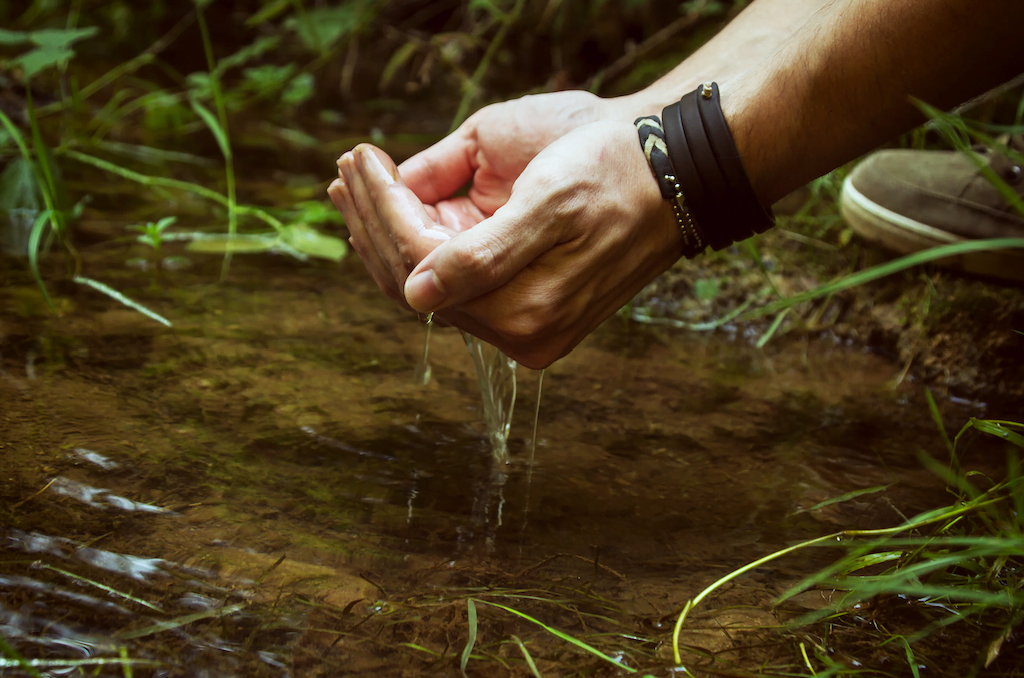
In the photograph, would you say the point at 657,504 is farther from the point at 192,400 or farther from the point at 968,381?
the point at 968,381

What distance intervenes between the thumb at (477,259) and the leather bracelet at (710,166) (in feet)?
0.91

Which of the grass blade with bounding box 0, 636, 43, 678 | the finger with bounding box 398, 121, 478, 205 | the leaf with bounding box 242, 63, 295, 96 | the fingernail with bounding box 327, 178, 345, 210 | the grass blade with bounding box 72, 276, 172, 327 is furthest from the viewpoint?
the leaf with bounding box 242, 63, 295, 96

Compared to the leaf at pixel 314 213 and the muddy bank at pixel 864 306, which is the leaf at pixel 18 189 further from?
the muddy bank at pixel 864 306

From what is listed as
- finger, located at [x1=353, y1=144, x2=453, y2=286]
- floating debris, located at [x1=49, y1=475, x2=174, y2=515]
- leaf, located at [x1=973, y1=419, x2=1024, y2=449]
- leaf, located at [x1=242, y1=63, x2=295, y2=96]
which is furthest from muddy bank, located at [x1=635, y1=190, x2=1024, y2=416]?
leaf, located at [x1=242, y1=63, x2=295, y2=96]

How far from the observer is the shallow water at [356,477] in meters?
0.87

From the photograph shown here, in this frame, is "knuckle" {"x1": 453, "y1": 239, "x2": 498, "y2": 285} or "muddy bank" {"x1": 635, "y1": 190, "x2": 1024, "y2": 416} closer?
"knuckle" {"x1": 453, "y1": 239, "x2": 498, "y2": 285}

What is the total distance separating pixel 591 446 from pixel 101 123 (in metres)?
3.41

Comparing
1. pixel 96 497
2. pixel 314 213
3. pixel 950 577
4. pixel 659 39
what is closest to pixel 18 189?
pixel 314 213

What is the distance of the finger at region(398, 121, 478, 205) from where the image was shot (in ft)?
4.77

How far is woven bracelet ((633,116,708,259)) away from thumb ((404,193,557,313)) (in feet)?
0.77

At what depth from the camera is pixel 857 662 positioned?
A: 871 millimetres

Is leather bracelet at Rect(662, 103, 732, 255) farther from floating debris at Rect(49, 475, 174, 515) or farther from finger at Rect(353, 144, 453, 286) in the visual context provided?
floating debris at Rect(49, 475, 174, 515)

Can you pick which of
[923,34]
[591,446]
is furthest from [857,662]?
[923,34]

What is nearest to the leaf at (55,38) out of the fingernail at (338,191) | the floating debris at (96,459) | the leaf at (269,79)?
the leaf at (269,79)
